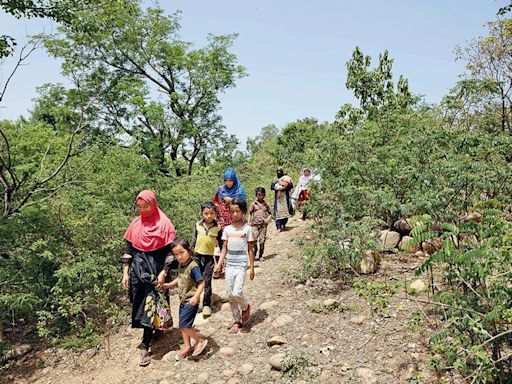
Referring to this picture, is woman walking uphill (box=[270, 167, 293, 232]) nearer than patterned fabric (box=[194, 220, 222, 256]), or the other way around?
patterned fabric (box=[194, 220, 222, 256])

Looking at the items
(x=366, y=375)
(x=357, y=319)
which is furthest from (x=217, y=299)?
(x=366, y=375)

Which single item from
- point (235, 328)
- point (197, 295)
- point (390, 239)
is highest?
point (390, 239)

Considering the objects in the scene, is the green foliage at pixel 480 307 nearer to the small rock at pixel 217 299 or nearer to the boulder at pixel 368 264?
the boulder at pixel 368 264

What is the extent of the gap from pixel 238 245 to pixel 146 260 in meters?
1.02

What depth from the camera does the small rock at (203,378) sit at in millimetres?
3938

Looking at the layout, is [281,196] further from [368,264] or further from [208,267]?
[208,267]

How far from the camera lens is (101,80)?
16625 millimetres

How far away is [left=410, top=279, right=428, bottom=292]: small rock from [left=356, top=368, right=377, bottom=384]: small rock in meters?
1.50

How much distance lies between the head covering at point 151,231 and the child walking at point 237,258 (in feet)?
2.17

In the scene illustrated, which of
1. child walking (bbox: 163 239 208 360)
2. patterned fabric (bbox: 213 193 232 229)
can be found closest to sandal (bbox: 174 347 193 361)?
child walking (bbox: 163 239 208 360)

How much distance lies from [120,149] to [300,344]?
4920 mm

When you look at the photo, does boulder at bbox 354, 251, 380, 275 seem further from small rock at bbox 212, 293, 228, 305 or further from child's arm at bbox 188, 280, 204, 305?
child's arm at bbox 188, 280, 204, 305

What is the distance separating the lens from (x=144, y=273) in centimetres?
443

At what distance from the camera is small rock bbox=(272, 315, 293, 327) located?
4.57 metres
